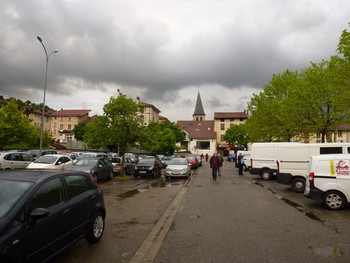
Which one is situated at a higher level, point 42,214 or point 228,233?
point 42,214

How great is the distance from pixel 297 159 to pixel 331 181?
5395 mm

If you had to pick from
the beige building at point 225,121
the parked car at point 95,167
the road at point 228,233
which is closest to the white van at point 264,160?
the road at point 228,233

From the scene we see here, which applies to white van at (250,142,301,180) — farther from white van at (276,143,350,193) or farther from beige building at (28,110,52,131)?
beige building at (28,110,52,131)

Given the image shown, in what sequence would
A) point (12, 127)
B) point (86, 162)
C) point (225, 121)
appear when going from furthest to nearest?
point (225, 121), point (12, 127), point (86, 162)

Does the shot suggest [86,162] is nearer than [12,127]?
Yes

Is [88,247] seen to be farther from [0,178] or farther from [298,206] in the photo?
[298,206]

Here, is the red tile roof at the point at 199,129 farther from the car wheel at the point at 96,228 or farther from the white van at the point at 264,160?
the car wheel at the point at 96,228

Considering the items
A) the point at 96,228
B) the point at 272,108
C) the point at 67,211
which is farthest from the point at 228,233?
the point at 272,108

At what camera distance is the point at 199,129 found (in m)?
84.1

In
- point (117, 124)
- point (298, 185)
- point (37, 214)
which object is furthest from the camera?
point (117, 124)

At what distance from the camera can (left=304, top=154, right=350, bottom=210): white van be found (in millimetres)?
8250

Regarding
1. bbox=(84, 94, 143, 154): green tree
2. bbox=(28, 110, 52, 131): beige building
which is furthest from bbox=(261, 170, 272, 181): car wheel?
bbox=(28, 110, 52, 131): beige building

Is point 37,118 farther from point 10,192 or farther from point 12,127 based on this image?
point 10,192

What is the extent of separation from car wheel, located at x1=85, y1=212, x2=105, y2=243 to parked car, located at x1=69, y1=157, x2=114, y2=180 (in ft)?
32.1
